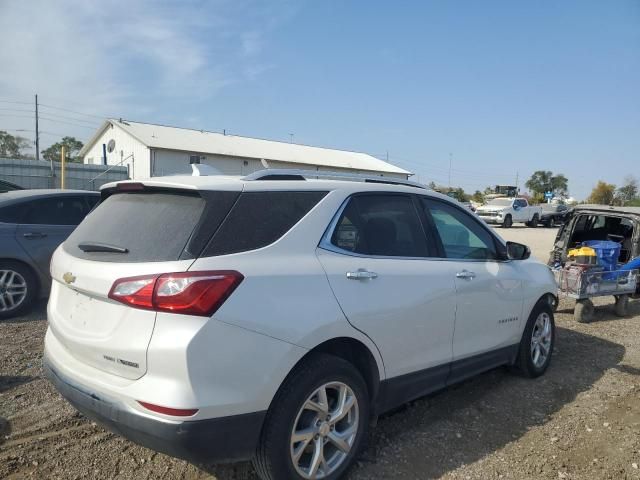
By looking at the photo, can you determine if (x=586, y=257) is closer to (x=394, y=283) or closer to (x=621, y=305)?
(x=621, y=305)

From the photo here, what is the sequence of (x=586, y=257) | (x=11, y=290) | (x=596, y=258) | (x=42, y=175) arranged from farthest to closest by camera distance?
(x=42, y=175)
(x=596, y=258)
(x=586, y=257)
(x=11, y=290)

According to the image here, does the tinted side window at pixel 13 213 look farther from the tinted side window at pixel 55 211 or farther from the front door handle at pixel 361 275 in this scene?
the front door handle at pixel 361 275

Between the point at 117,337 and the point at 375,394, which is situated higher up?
the point at 117,337

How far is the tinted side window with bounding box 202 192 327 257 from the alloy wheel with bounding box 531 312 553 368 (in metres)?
2.95

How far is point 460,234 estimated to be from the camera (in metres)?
4.07

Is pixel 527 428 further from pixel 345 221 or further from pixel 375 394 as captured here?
pixel 345 221

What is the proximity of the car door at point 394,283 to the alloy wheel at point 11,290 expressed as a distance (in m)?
4.80

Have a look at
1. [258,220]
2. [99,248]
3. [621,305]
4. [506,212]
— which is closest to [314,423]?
[258,220]

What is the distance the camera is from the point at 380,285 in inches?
121

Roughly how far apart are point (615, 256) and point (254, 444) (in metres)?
7.46

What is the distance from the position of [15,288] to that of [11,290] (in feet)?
0.15

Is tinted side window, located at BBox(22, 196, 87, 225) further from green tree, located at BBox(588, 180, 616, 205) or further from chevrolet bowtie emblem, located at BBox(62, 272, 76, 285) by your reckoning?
green tree, located at BBox(588, 180, 616, 205)

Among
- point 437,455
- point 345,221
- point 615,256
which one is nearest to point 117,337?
point 345,221

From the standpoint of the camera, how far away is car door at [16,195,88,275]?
6172 millimetres
